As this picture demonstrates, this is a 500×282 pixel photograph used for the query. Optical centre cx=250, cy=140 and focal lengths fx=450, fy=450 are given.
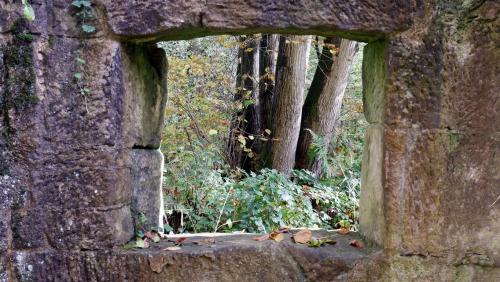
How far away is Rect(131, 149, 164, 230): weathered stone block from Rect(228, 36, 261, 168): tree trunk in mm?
3709

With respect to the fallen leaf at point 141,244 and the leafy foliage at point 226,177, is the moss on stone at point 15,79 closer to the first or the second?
the fallen leaf at point 141,244

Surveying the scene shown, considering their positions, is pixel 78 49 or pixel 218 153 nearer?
pixel 78 49

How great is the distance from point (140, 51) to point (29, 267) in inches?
42.9

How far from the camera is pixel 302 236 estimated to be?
209cm

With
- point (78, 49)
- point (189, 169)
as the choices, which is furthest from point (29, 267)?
point (189, 169)

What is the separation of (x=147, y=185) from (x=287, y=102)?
3.82 meters

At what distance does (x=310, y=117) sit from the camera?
615 cm

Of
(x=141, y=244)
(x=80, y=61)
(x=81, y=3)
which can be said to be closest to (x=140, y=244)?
(x=141, y=244)

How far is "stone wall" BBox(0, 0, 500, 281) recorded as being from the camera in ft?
6.10

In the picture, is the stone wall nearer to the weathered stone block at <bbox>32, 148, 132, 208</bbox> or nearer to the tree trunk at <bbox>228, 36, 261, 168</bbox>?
the weathered stone block at <bbox>32, 148, 132, 208</bbox>

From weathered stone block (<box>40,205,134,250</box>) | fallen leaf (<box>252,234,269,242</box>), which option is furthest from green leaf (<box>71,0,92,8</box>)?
fallen leaf (<box>252,234,269,242</box>)

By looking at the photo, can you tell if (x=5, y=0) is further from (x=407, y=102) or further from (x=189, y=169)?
(x=189, y=169)

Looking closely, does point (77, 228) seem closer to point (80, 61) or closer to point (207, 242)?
point (207, 242)

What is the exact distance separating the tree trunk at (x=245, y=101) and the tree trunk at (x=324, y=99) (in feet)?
2.51
